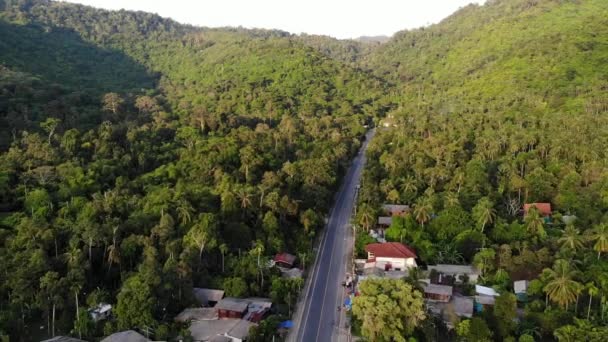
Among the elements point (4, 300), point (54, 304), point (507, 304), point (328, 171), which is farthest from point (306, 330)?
point (328, 171)

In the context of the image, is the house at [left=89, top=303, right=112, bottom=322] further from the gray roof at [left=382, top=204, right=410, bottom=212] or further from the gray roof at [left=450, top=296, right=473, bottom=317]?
the gray roof at [left=382, top=204, right=410, bottom=212]

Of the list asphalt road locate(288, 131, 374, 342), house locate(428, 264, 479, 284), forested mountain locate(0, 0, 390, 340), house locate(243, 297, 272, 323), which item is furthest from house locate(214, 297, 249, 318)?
house locate(428, 264, 479, 284)

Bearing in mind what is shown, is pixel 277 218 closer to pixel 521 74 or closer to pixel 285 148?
pixel 285 148

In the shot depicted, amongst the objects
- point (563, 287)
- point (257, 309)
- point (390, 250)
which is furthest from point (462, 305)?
point (257, 309)

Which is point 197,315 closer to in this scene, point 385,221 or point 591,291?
point 385,221

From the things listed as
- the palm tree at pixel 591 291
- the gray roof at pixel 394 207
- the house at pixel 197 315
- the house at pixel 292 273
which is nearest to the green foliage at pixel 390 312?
the house at pixel 197 315

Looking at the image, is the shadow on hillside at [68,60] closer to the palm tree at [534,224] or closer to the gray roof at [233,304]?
the gray roof at [233,304]
